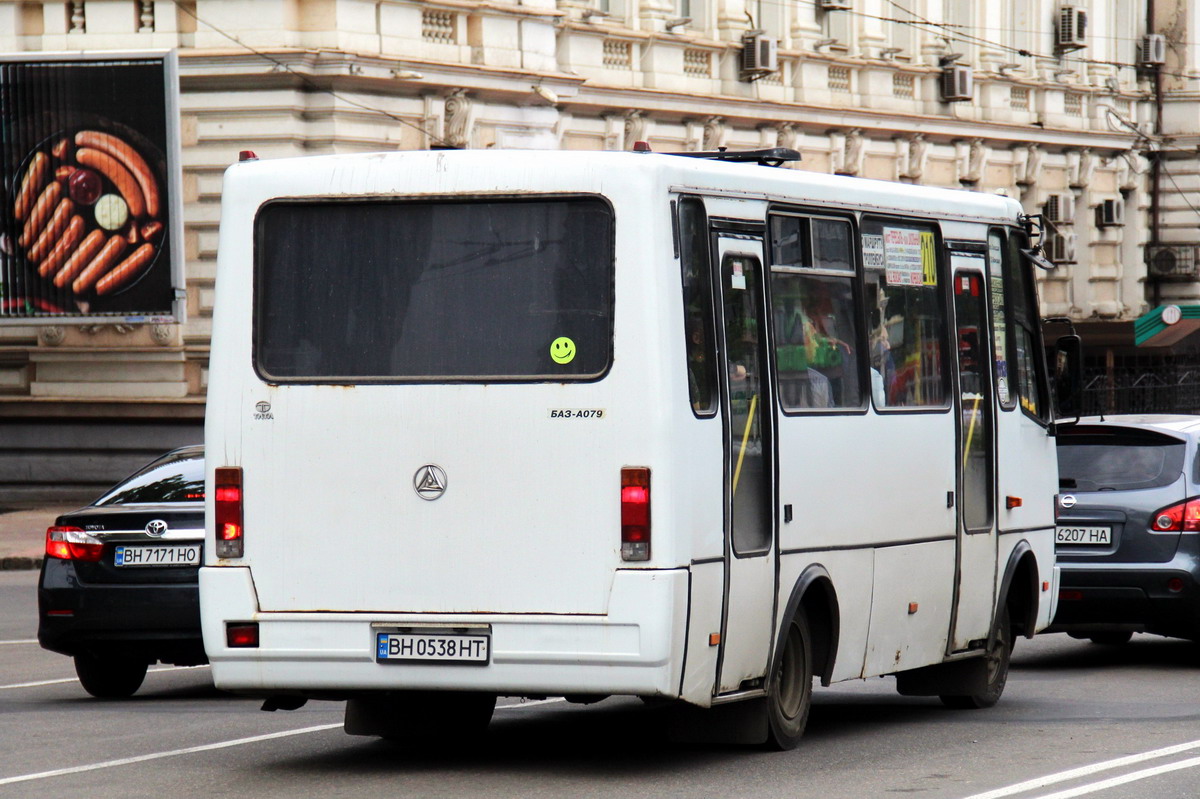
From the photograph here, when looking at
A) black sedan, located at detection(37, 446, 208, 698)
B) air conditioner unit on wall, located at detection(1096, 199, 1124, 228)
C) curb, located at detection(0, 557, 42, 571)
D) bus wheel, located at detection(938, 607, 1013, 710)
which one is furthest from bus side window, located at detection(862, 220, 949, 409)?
air conditioner unit on wall, located at detection(1096, 199, 1124, 228)

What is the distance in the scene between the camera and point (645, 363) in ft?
29.2

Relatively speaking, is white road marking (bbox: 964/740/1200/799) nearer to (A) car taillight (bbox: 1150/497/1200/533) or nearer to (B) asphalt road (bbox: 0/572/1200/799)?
(B) asphalt road (bbox: 0/572/1200/799)

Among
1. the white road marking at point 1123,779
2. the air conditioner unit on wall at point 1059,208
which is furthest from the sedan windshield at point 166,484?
the air conditioner unit on wall at point 1059,208

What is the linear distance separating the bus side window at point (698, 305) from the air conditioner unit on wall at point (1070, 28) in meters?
36.9

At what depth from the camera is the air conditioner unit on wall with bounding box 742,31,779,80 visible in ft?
113

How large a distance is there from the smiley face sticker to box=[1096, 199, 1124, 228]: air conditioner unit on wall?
3853 centimetres

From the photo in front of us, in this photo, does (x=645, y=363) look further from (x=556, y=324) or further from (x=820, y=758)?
(x=820, y=758)

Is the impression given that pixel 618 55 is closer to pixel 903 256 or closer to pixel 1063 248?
pixel 1063 248

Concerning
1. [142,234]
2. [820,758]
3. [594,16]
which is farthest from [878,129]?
[820,758]

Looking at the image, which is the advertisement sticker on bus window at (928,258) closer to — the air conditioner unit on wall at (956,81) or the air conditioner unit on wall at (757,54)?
the air conditioner unit on wall at (757,54)

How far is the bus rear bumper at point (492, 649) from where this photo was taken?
8812 mm

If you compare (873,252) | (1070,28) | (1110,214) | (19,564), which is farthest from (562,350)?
(1110,214)

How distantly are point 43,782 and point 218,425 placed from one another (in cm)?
161

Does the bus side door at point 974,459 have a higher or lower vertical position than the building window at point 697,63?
lower
